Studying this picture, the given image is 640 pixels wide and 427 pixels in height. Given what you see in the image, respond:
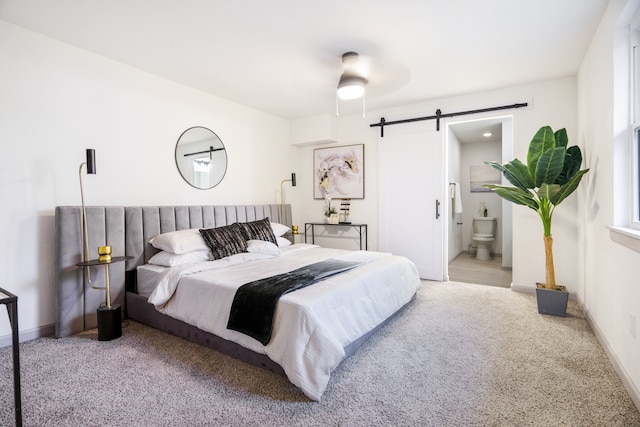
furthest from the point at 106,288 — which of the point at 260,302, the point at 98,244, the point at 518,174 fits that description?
the point at 518,174

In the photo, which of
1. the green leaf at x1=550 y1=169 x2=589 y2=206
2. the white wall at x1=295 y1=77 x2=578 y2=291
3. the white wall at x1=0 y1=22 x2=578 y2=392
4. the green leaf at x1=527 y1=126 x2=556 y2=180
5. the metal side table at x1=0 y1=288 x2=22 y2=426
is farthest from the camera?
the white wall at x1=295 y1=77 x2=578 y2=291

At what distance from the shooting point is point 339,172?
5.33 metres

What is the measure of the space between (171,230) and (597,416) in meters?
3.69

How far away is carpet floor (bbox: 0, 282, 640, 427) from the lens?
1.67m

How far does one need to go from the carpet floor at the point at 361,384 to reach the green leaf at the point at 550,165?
1353 mm

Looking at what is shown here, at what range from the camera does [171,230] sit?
3.48m

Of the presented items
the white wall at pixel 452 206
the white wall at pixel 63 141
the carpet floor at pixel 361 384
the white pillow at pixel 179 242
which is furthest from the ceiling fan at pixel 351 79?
the white wall at pixel 452 206

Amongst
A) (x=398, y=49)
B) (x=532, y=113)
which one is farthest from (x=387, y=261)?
(x=532, y=113)

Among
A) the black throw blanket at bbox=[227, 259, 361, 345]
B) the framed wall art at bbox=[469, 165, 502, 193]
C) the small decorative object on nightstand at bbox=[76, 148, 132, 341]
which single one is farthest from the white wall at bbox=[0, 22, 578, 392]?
the framed wall art at bbox=[469, 165, 502, 193]

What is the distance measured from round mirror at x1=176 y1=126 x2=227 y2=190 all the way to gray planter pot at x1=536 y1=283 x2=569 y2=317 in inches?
156

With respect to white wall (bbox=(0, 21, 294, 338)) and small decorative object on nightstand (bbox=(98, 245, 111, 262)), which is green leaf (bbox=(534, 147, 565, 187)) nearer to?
white wall (bbox=(0, 21, 294, 338))

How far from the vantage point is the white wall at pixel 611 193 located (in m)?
1.94

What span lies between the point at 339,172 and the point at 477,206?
341cm

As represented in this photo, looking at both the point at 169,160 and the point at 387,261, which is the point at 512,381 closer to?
the point at 387,261
